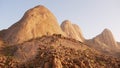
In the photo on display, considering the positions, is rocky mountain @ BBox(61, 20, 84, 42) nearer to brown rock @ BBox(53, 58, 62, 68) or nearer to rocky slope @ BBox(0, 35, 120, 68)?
rocky slope @ BBox(0, 35, 120, 68)

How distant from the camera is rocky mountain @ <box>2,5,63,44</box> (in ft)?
134

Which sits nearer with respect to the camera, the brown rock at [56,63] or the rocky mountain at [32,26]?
the brown rock at [56,63]

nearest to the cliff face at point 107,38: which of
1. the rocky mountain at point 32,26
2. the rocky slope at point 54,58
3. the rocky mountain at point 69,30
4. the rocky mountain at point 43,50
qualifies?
the rocky mountain at point 69,30

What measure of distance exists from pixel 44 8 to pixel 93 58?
2898 cm

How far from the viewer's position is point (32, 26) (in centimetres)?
4397

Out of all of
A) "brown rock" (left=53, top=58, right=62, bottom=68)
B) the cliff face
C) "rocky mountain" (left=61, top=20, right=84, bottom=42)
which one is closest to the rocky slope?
"brown rock" (left=53, top=58, right=62, bottom=68)

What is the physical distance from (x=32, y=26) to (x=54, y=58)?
78.0ft

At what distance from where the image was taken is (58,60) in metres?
20.7

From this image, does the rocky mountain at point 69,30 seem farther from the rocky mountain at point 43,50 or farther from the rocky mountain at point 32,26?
the rocky mountain at point 43,50

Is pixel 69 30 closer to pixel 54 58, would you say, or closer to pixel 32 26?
pixel 32 26

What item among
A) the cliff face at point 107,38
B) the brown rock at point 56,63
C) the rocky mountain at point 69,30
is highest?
the rocky mountain at point 69,30

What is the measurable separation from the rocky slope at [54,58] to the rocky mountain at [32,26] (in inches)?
491

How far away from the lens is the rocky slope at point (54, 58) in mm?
20922

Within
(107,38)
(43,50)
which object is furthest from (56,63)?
(107,38)
